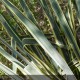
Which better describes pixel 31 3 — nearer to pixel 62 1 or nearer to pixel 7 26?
pixel 62 1

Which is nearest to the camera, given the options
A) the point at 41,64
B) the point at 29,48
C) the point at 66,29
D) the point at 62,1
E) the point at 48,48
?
the point at 48,48

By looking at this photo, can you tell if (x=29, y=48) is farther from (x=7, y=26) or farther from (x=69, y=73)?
(x=69, y=73)

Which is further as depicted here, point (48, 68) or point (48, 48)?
point (48, 68)

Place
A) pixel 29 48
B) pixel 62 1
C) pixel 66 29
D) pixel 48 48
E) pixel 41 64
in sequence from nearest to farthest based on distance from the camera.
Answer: pixel 48 48 < pixel 66 29 < pixel 41 64 < pixel 29 48 < pixel 62 1

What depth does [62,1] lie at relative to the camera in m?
2.79

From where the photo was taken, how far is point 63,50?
1424 millimetres

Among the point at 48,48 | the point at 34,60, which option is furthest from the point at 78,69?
the point at 48,48

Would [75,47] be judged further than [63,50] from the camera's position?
No

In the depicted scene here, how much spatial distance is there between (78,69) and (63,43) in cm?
18

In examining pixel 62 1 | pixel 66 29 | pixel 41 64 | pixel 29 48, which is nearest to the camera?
pixel 66 29

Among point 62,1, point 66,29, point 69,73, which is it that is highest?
point 66,29

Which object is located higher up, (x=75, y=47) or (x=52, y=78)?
(x=75, y=47)

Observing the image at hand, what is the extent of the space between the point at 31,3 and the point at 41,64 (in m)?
1.64

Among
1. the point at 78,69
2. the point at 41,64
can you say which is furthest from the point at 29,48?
the point at 78,69
